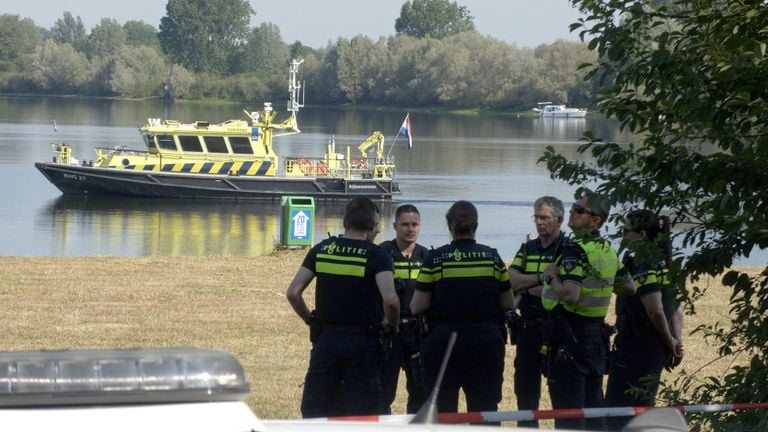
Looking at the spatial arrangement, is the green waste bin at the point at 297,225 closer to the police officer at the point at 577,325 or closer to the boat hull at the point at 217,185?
the police officer at the point at 577,325

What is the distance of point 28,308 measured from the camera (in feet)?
37.5

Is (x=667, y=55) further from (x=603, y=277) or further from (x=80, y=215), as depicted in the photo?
(x=80, y=215)

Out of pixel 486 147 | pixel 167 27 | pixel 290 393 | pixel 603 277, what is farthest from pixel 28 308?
pixel 167 27

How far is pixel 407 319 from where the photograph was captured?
20.5ft

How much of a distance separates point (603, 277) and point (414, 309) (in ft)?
2.97

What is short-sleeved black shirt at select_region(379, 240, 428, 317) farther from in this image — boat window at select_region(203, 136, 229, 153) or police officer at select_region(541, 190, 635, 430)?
boat window at select_region(203, 136, 229, 153)

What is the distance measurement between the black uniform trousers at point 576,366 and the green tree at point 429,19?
527 feet

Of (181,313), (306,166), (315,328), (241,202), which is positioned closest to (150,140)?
(241,202)

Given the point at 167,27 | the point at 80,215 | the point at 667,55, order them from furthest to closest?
the point at 167,27 → the point at 80,215 → the point at 667,55

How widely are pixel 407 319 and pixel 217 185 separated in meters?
31.1

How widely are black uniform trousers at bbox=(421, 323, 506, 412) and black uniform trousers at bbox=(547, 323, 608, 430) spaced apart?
26cm

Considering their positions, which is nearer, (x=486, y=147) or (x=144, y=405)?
(x=144, y=405)

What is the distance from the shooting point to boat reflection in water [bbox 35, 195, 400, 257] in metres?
26.1

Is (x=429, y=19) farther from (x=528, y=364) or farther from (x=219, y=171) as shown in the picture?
(x=528, y=364)
